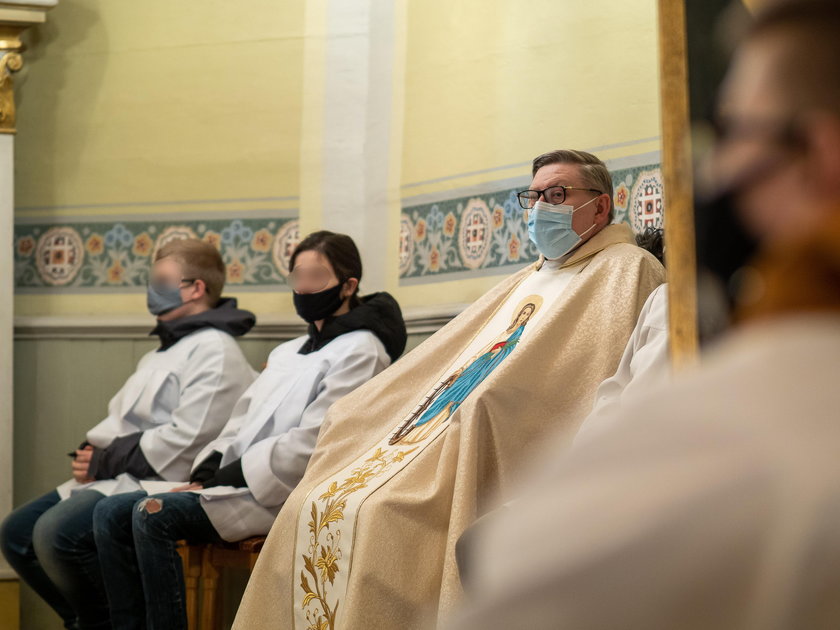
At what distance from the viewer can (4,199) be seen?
5.99 metres

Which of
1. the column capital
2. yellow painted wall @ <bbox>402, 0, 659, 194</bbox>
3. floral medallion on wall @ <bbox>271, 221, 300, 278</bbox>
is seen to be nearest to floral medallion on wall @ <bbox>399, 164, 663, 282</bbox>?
yellow painted wall @ <bbox>402, 0, 659, 194</bbox>

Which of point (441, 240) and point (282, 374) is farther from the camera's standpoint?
point (441, 240)

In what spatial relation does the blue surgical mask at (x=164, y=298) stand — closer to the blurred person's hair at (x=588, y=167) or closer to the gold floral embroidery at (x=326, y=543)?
the gold floral embroidery at (x=326, y=543)

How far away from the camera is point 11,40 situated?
606 centimetres

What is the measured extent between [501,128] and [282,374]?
1.62m

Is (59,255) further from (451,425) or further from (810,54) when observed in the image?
(810,54)

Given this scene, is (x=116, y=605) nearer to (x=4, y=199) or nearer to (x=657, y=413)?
(x=4, y=199)

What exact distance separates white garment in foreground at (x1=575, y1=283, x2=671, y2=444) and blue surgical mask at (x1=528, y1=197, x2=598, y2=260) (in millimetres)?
656

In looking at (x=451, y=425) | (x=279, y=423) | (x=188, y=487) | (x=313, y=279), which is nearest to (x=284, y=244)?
(x=313, y=279)

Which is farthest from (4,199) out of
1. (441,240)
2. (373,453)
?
(373,453)

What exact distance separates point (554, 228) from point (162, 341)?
226cm

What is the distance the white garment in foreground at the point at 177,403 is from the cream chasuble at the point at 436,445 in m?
1.03

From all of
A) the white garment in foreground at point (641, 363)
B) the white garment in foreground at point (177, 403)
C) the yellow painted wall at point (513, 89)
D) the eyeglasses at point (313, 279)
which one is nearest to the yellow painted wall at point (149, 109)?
the yellow painted wall at point (513, 89)

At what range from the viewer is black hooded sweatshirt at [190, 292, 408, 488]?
15.2 feet
